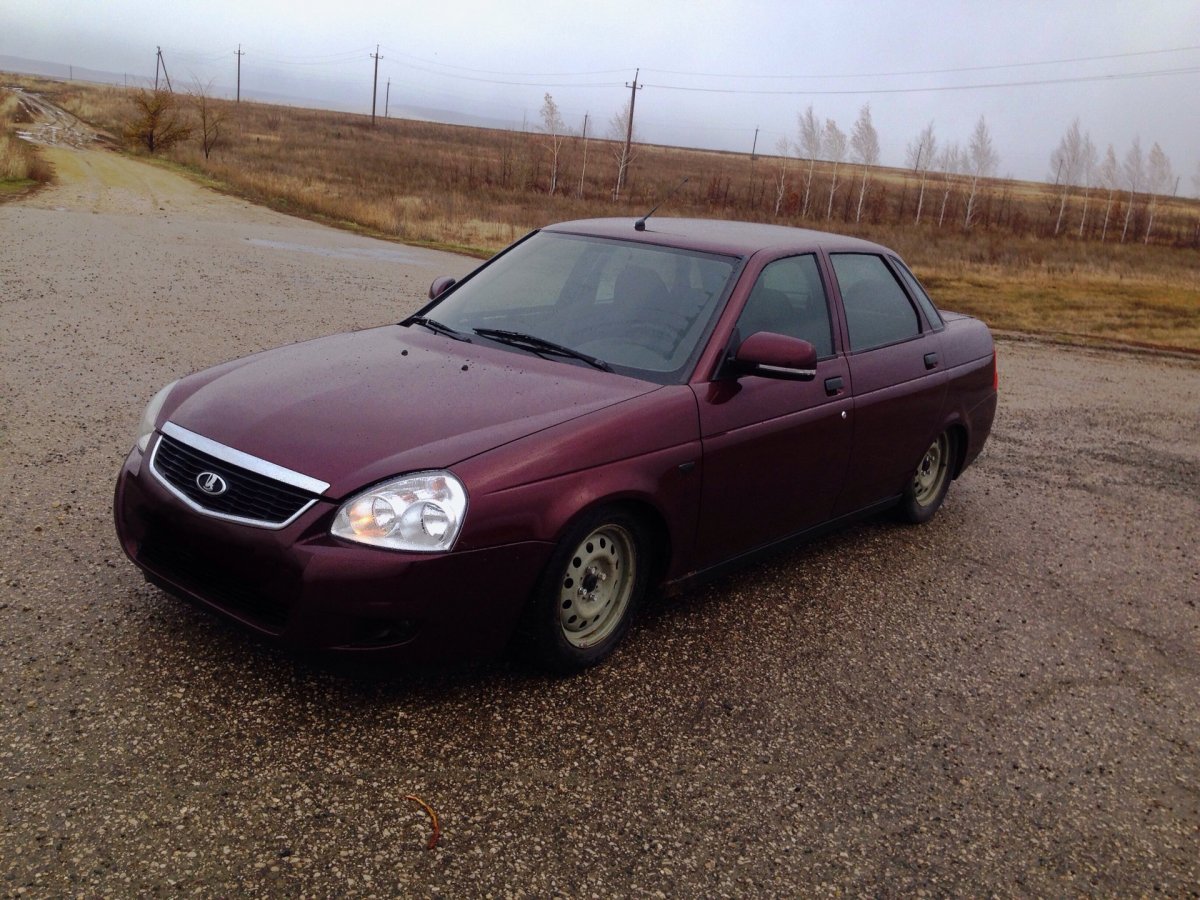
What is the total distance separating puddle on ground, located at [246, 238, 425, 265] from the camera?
18.2 metres

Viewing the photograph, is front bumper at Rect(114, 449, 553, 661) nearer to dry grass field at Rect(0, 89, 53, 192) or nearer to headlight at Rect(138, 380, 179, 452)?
headlight at Rect(138, 380, 179, 452)

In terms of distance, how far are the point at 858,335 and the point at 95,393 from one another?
5.37 metres

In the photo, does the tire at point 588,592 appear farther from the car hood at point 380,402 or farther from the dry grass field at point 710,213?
the dry grass field at point 710,213

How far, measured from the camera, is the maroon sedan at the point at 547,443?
3.25m

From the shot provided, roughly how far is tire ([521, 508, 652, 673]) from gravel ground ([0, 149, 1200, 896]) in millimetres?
156

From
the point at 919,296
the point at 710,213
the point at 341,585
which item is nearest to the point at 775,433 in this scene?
the point at 919,296

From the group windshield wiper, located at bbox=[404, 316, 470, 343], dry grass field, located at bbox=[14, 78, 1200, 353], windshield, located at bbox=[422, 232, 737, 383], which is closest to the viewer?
windshield, located at bbox=[422, 232, 737, 383]

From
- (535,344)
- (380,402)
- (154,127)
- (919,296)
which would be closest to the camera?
(380,402)

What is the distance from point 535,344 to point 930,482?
2.89 meters

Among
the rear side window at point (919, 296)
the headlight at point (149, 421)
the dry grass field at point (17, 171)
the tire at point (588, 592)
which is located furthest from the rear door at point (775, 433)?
the dry grass field at point (17, 171)

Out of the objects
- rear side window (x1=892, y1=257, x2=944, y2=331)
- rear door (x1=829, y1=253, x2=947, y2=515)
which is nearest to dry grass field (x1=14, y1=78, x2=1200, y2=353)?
rear side window (x1=892, y1=257, x2=944, y2=331)

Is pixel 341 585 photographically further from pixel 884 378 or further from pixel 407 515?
pixel 884 378

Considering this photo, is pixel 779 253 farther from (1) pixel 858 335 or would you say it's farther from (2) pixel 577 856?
(2) pixel 577 856

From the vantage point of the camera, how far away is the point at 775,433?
14.5 feet
